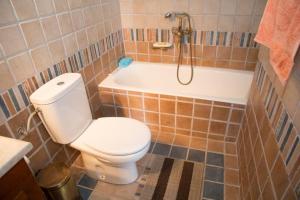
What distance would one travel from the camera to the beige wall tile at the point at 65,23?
4.52ft

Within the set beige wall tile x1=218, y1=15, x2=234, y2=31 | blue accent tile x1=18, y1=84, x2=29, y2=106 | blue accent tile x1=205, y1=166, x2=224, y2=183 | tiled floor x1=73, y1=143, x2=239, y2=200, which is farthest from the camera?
beige wall tile x1=218, y1=15, x2=234, y2=31

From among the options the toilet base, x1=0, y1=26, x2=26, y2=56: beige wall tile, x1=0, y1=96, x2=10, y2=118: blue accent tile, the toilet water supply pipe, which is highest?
x1=0, y1=26, x2=26, y2=56: beige wall tile

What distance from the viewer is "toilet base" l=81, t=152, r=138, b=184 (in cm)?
148

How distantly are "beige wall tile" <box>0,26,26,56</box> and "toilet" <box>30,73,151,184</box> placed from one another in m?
0.25

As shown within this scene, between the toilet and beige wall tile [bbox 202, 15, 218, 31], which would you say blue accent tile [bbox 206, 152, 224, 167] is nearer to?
the toilet

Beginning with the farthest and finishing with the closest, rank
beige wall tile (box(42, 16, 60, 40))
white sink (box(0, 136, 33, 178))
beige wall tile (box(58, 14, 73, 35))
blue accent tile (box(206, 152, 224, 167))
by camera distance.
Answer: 1. blue accent tile (box(206, 152, 224, 167))
2. beige wall tile (box(58, 14, 73, 35))
3. beige wall tile (box(42, 16, 60, 40))
4. white sink (box(0, 136, 33, 178))

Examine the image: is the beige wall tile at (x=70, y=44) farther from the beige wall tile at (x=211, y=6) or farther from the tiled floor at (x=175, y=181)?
the beige wall tile at (x=211, y=6)

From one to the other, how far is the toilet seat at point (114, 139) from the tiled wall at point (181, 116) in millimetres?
439

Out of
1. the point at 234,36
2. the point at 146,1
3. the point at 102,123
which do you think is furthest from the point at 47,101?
the point at 234,36

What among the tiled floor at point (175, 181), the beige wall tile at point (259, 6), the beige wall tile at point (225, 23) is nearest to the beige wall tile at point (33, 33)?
the tiled floor at point (175, 181)

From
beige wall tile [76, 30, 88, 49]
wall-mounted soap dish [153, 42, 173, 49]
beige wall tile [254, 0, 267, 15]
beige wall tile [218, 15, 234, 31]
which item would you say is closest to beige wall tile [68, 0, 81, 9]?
beige wall tile [76, 30, 88, 49]

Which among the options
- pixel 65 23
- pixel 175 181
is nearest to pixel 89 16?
pixel 65 23

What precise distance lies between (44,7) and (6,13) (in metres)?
0.26

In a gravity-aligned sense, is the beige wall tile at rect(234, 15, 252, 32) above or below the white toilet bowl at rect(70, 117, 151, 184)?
above
